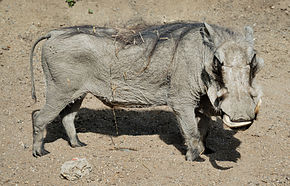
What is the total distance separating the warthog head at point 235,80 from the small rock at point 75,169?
1.41 metres

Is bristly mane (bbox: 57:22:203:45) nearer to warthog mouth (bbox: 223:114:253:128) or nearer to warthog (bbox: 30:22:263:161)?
warthog (bbox: 30:22:263:161)

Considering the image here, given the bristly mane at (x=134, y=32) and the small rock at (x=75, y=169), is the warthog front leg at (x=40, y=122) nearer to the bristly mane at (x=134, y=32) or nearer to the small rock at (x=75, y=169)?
the small rock at (x=75, y=169)

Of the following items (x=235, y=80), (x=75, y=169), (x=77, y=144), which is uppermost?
(x=235, y=80)

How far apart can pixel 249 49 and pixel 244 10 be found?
5318mm

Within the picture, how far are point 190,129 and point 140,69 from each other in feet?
2.73

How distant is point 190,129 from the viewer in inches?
153

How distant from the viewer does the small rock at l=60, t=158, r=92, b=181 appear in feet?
11.7

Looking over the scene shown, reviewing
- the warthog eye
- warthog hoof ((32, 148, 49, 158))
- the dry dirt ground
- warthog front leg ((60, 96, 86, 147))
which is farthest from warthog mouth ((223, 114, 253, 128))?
warthog hoof ((32, 148, 49, 158))

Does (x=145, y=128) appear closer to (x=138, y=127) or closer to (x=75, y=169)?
(x=138, y=127)

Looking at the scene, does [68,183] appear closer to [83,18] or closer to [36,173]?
[36,173]

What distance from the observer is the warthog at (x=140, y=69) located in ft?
12.2

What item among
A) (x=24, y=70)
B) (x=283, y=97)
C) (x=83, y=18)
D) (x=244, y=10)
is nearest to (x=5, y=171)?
(x=24, y=70)

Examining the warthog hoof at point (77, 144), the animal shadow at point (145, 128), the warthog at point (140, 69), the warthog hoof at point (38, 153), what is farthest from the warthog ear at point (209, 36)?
the warthog hoof at point (38, 153)

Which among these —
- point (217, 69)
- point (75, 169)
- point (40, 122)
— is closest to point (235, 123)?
point (217, 69)
